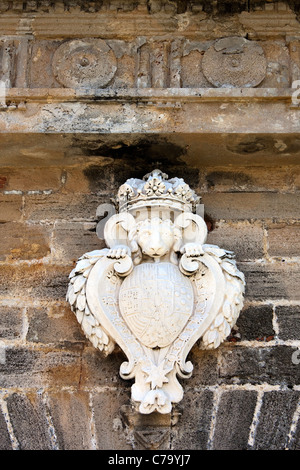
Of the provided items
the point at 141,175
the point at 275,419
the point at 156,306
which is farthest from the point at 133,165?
the point at 275,419

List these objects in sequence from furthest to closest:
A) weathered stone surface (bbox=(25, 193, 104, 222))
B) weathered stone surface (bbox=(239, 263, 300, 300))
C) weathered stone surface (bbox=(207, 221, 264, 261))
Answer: weathered stone surface (bbox=(25, 193, 104, 222))
weathered stone surface (bbox=(207, 221, 264, 261))
weathered stone surface (bbox=(239, 263, 300, 300))

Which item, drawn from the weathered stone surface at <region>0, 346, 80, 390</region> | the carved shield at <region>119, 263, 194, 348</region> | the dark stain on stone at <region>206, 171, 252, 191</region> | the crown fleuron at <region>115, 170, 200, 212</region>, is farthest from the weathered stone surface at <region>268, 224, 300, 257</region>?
the weathered stone surface at <region>0, 346, 80, 390</region>

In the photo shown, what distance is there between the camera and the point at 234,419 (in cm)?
327

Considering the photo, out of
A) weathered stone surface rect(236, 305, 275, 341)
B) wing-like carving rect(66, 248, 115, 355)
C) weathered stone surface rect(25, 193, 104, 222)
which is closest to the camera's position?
wing-like carving rect(66, 248, 115, 355)

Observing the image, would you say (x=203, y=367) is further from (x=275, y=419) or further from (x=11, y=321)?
(x=11, y=321)

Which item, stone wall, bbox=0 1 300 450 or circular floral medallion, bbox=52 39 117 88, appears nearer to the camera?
stone wall, bbox=0 1 300 450

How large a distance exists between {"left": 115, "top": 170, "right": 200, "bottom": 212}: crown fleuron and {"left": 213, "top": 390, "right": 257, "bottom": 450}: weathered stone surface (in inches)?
37.4

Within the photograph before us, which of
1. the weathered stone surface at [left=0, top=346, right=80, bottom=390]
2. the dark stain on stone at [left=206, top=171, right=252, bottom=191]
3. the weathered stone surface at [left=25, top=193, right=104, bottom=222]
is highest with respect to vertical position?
the dark stain on stone at [left=206, top=171, right=252, bottom=191]

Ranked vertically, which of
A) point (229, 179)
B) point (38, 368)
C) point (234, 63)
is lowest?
point (38, 368)

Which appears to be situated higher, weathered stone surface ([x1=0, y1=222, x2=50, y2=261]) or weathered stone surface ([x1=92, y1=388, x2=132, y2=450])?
weathered stone surface ([x1=0, y1=222, x2=50, y2=261])

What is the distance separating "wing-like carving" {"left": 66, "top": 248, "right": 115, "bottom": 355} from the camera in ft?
10.8

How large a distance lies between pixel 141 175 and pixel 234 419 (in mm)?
1392

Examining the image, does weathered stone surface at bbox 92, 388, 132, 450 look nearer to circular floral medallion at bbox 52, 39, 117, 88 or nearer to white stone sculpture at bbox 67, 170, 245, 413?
white stone sculpture at bbox 67, 170, 245, 413

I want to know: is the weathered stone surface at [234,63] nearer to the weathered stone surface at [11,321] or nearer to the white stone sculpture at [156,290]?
the white stone sculpture at [156,290]
